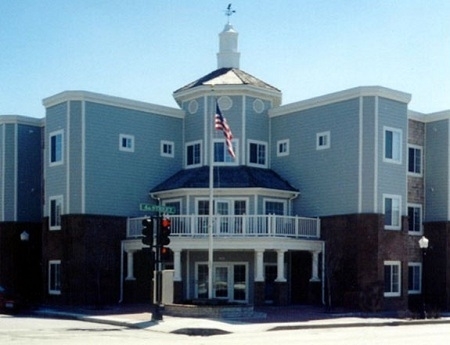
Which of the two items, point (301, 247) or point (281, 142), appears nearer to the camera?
point (301, 247)

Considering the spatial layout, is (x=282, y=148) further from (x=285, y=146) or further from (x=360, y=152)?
(x=360, y=152)

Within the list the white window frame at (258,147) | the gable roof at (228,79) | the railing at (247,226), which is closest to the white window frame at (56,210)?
the railing at (247,226)

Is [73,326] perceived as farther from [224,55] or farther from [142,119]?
[224,55]

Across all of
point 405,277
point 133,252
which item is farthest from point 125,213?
point 405,277

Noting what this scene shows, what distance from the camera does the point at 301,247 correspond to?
3378 cm

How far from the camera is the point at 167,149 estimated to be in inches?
1515

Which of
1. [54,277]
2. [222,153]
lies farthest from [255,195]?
[54,277]

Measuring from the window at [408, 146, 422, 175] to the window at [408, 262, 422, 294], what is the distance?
4.69 m

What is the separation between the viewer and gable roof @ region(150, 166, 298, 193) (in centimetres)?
3562

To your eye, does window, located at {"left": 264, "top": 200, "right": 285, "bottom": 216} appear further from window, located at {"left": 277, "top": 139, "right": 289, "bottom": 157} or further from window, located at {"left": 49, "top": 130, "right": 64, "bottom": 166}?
window, located at {"left": 49, "top": 130, "right": 64, "bottom": 166}

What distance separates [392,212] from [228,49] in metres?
14.1

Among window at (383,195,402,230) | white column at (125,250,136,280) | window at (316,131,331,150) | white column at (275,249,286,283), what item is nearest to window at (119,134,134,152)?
white column at (125,250,136,280)

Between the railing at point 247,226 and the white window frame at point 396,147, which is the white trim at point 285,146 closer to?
the railing at point 247,226

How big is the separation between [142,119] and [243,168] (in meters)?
5.66
